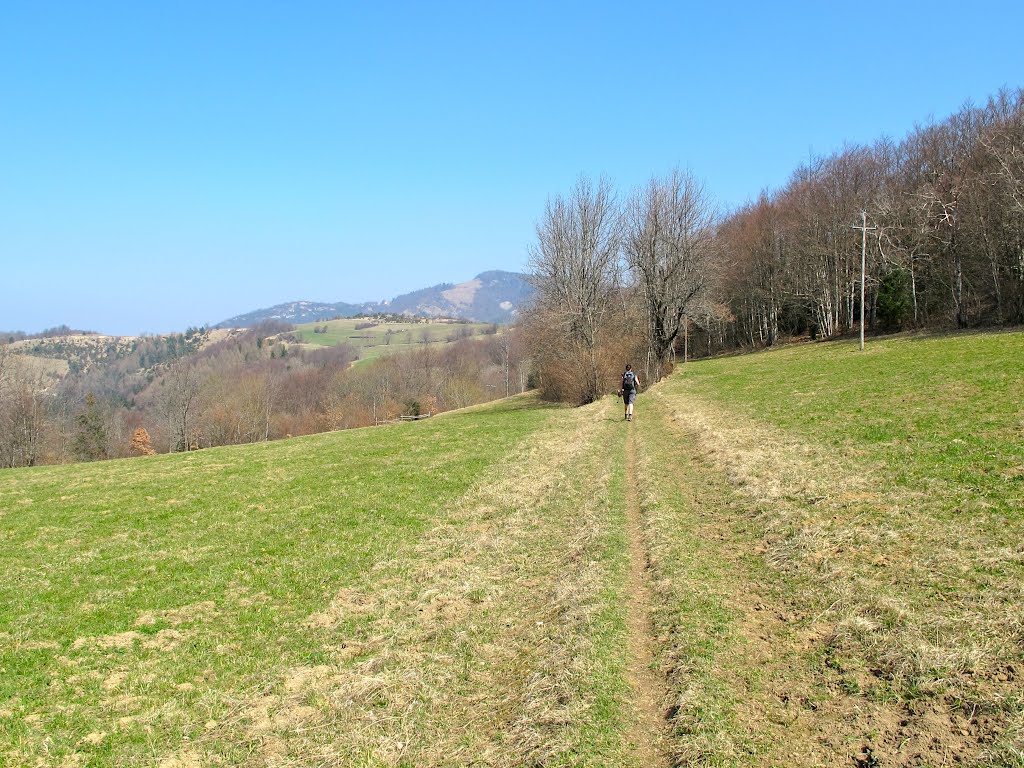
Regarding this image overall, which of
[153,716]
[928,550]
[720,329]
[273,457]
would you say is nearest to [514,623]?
[153,716]

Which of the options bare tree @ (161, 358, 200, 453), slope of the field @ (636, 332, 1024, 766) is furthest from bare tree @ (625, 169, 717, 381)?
bare tree @ (161, 358, 200, 453)

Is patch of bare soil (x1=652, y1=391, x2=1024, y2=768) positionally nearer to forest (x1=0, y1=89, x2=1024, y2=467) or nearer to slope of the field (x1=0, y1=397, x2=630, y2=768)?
slope of the field (x1=0, y1=397, x2=630, y2=768)

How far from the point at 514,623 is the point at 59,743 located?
5.18 meters

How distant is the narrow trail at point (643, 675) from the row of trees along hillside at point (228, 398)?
5815 cm

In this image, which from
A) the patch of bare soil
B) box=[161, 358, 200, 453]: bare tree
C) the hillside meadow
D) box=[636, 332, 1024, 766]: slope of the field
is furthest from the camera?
box=[161, 358, 200, 453]: bare tree

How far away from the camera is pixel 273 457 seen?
22578mm

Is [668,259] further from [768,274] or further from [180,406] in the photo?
[180,406]

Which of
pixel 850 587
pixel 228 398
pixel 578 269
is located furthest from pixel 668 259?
pixel 228 398

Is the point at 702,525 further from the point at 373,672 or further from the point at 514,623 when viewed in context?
the point at 373,672

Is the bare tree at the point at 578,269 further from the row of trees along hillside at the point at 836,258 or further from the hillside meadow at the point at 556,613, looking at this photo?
the hillside meadow at the point at 556,613

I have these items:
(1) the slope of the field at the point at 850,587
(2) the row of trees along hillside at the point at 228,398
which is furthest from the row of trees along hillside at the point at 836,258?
(2) the row of trees along hillside at the point at 228,398

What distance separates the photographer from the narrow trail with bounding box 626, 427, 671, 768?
17.3 ft

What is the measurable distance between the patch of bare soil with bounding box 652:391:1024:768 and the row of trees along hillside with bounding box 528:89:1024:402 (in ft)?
96.2

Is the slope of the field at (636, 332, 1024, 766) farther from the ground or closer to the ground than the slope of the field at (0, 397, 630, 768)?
farther from the ground
